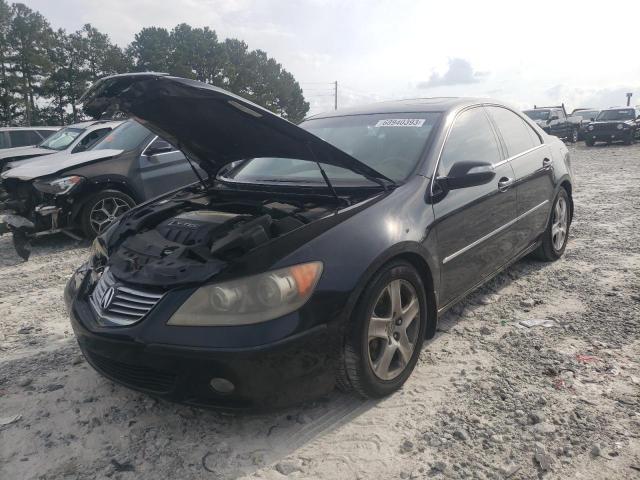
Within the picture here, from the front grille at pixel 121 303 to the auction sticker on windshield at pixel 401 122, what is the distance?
2043mm

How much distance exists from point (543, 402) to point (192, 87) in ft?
7.79

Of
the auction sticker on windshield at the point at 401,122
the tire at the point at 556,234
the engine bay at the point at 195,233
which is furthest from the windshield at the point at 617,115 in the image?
the engine bay at the point at 195,233

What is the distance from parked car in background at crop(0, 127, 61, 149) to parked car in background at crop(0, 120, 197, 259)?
272 inches

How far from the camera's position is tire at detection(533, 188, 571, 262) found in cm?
458

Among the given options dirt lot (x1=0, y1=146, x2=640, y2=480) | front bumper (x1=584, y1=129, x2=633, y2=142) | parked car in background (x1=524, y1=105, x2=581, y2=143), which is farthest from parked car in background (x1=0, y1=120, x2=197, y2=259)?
front bumper (x1=584, y1=129, x2=633, y2=142)

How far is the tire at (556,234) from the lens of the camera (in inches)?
180

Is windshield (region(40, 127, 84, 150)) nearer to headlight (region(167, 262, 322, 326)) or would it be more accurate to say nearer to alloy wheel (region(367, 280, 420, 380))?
headlight (region(167, 262, 322, 326))

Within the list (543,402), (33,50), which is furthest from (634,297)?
(33,50)

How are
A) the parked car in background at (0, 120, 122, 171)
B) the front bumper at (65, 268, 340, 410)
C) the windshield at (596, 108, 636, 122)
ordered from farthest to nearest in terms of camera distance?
the windshield at (596, 108, 636, 122) → the parked car in background at (0, 120, 122, 171) → the front bumper at (65, 268, 340, 410)

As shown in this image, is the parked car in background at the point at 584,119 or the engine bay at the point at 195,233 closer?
the engine bay at the point at 195,233

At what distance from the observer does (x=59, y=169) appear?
6.11 m

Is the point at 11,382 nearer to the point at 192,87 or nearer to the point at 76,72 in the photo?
the point at 192,87

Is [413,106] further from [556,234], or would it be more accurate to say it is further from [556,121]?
[556,121]

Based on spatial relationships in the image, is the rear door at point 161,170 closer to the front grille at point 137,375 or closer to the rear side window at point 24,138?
the front grille at point 137,375
